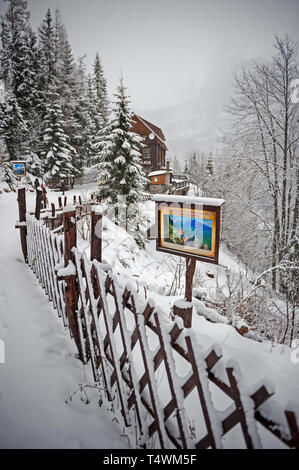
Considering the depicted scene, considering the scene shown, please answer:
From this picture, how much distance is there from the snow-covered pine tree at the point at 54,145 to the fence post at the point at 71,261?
24260mm

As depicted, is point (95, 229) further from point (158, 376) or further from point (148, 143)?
point (148, 143)

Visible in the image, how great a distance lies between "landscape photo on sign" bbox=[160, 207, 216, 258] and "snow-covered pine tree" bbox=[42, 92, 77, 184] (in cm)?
2390

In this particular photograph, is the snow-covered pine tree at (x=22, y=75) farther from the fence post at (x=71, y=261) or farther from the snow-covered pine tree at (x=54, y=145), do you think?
the fence post at (x=71, y=261)

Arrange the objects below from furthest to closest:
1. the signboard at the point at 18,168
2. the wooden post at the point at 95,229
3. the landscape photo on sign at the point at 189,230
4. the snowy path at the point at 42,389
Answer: the signboard at the point at 18,168
the landscape photo on sign at the point at 189,230
the wooden post at the point at 95,229
the snowy path at the point at 42,389

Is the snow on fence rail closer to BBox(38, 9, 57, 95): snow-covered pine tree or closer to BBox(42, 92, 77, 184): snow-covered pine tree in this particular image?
BBox(42, 92, 77, 184): snow-covered pine tree

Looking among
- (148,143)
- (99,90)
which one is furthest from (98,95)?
(148,143)

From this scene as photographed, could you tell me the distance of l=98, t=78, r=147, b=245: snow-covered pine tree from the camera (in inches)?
521

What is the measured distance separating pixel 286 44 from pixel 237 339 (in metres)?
13.7

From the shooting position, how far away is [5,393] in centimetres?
219

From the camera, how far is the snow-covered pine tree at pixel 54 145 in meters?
23.4

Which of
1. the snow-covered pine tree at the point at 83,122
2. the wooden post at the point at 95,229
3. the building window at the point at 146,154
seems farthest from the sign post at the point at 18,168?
the wooden post at the point at 95,229

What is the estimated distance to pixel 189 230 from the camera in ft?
10.5
